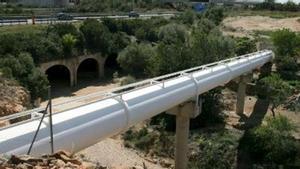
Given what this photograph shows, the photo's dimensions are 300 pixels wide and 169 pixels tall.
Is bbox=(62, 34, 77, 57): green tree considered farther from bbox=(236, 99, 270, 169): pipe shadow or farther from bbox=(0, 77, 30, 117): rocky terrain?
bbox=(236, 99, 270, 169): pipe shadow

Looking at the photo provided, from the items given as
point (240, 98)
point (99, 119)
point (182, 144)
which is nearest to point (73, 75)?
point (240, 98)

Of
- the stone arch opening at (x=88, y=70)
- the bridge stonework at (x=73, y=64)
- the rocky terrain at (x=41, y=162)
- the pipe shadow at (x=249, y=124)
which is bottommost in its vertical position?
the pipe shadow at (x=249, y=124)

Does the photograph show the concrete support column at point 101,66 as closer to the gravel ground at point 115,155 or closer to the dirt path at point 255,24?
the gravel ground at point 115,155

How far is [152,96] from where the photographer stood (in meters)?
19.2

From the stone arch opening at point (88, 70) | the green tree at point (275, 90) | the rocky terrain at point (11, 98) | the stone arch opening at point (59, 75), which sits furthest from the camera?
the stone arch opening at point (88, 70)

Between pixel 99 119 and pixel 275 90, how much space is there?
32.5 meters

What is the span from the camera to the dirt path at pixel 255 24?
91.1 metres

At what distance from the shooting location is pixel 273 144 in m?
29.8

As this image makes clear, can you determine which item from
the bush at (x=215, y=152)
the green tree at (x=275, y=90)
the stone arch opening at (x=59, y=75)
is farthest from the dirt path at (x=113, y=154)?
the stone arch opening at (x=59, y=75)

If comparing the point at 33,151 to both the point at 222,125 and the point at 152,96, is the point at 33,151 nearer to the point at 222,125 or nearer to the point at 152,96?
the point at 152,96

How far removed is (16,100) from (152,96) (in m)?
12.3

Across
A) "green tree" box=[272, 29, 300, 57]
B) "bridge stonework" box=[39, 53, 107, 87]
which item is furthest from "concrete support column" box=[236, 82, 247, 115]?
"bridge stonework" box=[39, 53, 107, 87]

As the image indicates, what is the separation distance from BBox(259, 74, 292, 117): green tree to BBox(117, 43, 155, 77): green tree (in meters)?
13.6

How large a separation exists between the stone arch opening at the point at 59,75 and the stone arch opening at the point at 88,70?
2068 mm
